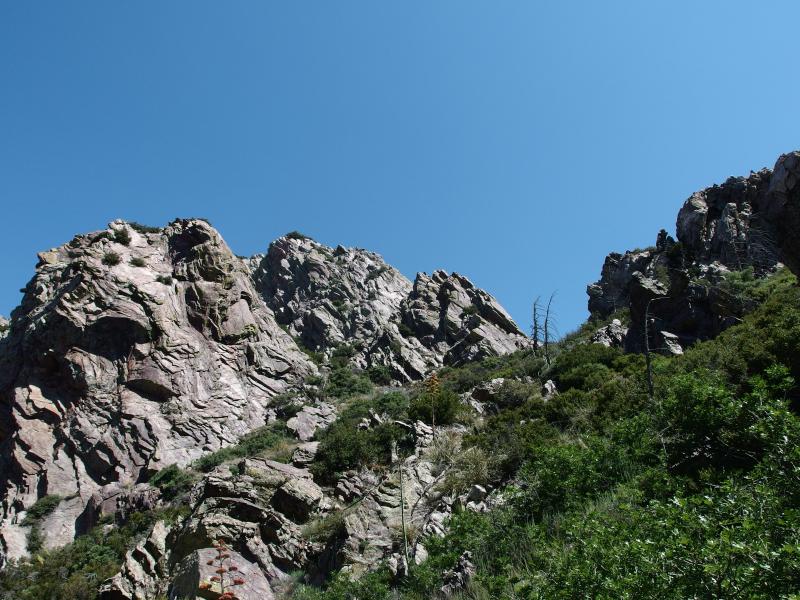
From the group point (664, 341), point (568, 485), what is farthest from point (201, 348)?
point (568, 485)

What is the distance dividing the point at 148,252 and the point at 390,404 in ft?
83.4

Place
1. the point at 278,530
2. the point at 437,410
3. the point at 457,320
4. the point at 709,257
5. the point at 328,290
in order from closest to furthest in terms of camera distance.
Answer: the point at 278,530 < the point at 437,410 < the point at 709,257 < the point at 457,320 < the point at 328,290

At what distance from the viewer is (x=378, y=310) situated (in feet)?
205

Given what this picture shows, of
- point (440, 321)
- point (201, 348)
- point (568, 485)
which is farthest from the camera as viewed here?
point (440, 321)

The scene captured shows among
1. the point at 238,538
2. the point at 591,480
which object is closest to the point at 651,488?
the point at 591,480

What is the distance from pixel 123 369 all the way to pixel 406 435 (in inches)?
890

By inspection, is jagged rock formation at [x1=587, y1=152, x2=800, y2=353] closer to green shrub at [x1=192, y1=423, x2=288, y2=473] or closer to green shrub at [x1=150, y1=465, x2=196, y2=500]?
green shrub at [x1=192, y1=423, x2=288, y2=473]

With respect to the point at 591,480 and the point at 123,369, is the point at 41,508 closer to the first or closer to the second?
the point at 123,369

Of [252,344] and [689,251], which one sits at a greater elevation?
[252,344]

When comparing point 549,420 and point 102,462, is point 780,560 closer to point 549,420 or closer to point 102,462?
→ point 549,420

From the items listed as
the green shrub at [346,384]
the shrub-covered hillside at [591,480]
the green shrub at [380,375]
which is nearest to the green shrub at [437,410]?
the shrub-covered hillside at [591,480]

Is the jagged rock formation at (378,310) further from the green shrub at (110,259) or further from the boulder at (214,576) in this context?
the boulder at (214,576)

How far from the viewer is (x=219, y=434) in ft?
115

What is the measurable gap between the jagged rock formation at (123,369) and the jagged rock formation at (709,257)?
26085 millimetres
